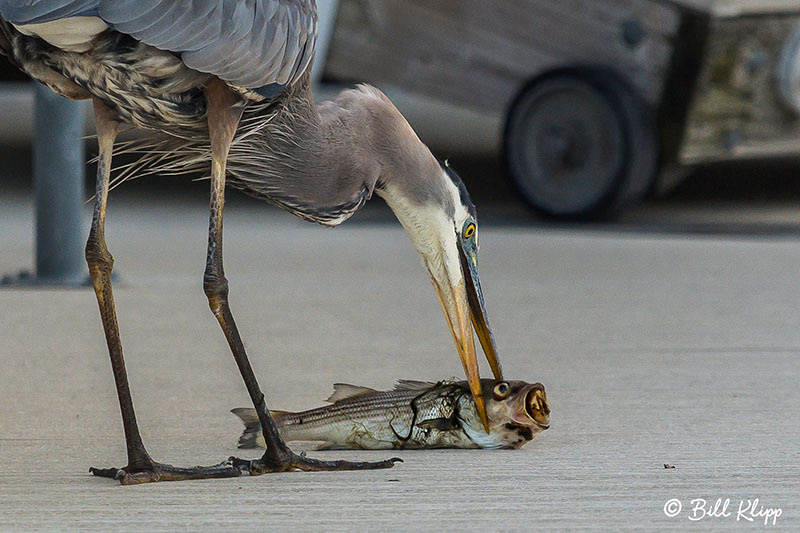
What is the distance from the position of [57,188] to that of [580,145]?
421 cm

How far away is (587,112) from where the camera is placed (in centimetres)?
991

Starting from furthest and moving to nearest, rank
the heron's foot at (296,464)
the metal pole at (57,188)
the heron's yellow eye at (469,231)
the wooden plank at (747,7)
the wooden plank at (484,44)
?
the wooden plank at (484,44)
the wooden plank at (747,7)
the metal pole at (57,188)
the heron's yellow eye at (469,231)
the heron's foot at (296,464)

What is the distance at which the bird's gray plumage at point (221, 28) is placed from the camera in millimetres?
3576

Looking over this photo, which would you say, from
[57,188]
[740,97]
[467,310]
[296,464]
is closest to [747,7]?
[740,97]

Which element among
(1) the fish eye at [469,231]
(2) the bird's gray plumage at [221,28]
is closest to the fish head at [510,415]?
(1) the fish eye at [469,231]

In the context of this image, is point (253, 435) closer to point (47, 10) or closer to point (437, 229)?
point (437, 229)

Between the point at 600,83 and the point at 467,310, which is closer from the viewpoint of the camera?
the point at 467,310

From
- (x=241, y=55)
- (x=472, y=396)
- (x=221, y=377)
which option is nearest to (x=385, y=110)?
(x=241, y=55)

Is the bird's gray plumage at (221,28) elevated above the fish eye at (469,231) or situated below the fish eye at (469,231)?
above

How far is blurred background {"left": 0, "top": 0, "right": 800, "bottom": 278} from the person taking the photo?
9453 mm

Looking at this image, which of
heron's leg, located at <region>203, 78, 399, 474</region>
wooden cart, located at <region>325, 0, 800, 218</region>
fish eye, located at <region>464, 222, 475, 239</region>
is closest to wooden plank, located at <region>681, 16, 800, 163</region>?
wooden cart, located at <region>325, 0, 800, 218</region>

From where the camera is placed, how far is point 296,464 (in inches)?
156

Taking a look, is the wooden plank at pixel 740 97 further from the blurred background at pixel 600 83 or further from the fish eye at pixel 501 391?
the fish eye at pixel 501 391

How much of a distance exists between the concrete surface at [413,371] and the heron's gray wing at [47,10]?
4.29 ft
